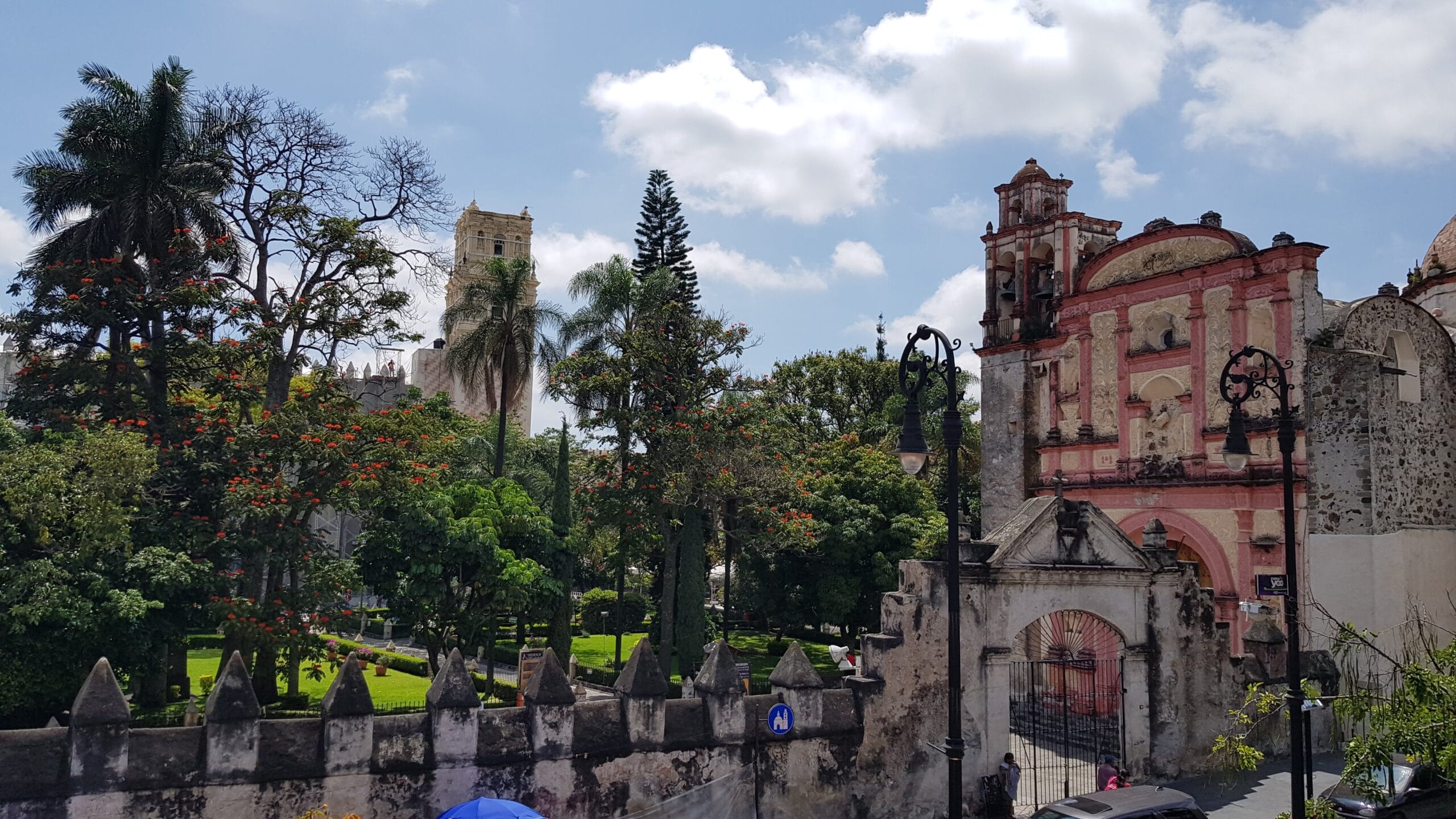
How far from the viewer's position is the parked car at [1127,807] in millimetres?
Answer: 11227

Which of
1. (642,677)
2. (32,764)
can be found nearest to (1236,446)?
(642,677)

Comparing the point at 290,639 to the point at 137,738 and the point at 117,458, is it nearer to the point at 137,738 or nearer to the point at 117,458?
the point at 117,458

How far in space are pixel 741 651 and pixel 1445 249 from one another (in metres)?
25.7

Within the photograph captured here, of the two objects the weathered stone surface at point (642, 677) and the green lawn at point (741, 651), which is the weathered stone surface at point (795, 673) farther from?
the green lawn at point (741, 651)

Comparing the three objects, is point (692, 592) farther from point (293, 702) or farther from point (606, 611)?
point (606, 611)

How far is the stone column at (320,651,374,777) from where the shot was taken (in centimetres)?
1112

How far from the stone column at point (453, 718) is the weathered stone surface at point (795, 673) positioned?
12.4 ft

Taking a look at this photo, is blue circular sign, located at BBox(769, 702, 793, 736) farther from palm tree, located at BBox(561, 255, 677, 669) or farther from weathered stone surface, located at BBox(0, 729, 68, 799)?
palm tree, located at BBox(561, 255, 677, 669)

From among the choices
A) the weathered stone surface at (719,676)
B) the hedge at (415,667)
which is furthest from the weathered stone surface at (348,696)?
the hedge at (415,667)

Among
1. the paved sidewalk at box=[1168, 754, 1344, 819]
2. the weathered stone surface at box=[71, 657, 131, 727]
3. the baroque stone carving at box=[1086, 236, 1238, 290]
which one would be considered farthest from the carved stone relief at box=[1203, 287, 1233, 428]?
the weathered stone surface at box=[71, 657, 131, 727]

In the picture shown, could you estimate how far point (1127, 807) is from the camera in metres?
11.4

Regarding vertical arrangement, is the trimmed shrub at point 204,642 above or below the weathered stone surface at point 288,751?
below

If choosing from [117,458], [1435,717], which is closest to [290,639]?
[117,458]

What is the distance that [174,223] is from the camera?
22.2 meters
